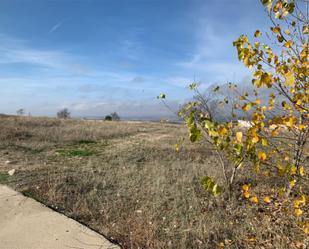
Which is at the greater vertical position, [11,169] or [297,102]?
[297,102]

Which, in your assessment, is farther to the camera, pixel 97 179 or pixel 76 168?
pixel 76 168

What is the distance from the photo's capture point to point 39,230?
142 inches

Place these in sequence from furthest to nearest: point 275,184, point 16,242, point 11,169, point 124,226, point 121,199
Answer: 1. point 11,169
2. point 275,184
3. point 121,199
4. point 124,226
5. point 16,242

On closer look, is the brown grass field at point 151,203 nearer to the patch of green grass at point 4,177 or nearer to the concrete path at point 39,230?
the patch of green grass at point 4,177

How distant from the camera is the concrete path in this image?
3.30 metres

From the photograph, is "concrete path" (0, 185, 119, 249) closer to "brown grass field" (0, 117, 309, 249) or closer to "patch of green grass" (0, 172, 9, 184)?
"brown grass field" (0, 117, 309, 249)

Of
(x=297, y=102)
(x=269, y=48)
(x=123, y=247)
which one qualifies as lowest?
(x=123, y=247)

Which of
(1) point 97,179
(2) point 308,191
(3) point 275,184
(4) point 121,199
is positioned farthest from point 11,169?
(2) point 308,191

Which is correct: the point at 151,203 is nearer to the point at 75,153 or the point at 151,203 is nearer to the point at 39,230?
the point at 39,230

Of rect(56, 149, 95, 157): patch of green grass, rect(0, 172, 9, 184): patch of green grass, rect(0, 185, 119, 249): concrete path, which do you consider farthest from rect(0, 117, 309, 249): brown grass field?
rect(56, 149, 95, 157): patch of green grass

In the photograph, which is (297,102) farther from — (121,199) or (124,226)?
(121,199)

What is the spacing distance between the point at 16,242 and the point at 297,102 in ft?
10.7

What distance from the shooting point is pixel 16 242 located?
10.9 feet

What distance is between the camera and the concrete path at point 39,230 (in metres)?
3.30
